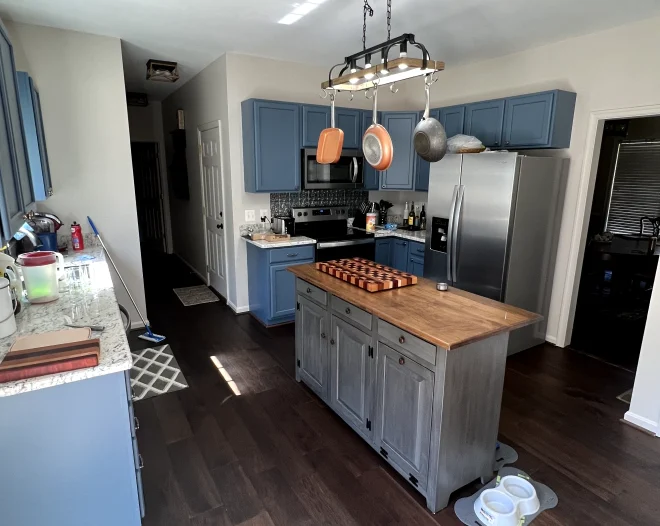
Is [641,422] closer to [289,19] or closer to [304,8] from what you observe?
[304,8]

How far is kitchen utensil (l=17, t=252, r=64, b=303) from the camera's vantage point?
2.12 metres

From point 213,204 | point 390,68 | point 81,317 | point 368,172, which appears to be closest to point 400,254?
point 368,172

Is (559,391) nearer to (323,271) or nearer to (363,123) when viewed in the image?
(323,271)

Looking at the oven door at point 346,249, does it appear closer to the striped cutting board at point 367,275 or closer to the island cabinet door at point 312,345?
the striped cutting board at point 367,275

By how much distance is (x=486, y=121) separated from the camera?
3.89 m

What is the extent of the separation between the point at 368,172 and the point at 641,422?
11.2 ft

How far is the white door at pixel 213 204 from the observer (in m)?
4.72

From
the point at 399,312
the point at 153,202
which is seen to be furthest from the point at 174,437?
the point at 153,202

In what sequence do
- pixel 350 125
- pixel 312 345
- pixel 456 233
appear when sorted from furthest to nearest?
pixel 350 125 → pixel 456 233 → pixel 312 345

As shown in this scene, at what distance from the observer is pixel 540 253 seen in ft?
12.0

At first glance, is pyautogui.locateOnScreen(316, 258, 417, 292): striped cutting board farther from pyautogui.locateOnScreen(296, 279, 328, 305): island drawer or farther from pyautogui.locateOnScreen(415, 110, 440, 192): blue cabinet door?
pyautogui.locateOnScreen(415, 110, 440, 192): blue cabinet door

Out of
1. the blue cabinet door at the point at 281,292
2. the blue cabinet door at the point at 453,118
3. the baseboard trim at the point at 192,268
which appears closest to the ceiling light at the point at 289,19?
the blue cabinet door at the point at 453,118

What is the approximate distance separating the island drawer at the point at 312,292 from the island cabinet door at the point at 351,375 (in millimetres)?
154

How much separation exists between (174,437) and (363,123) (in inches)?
147
